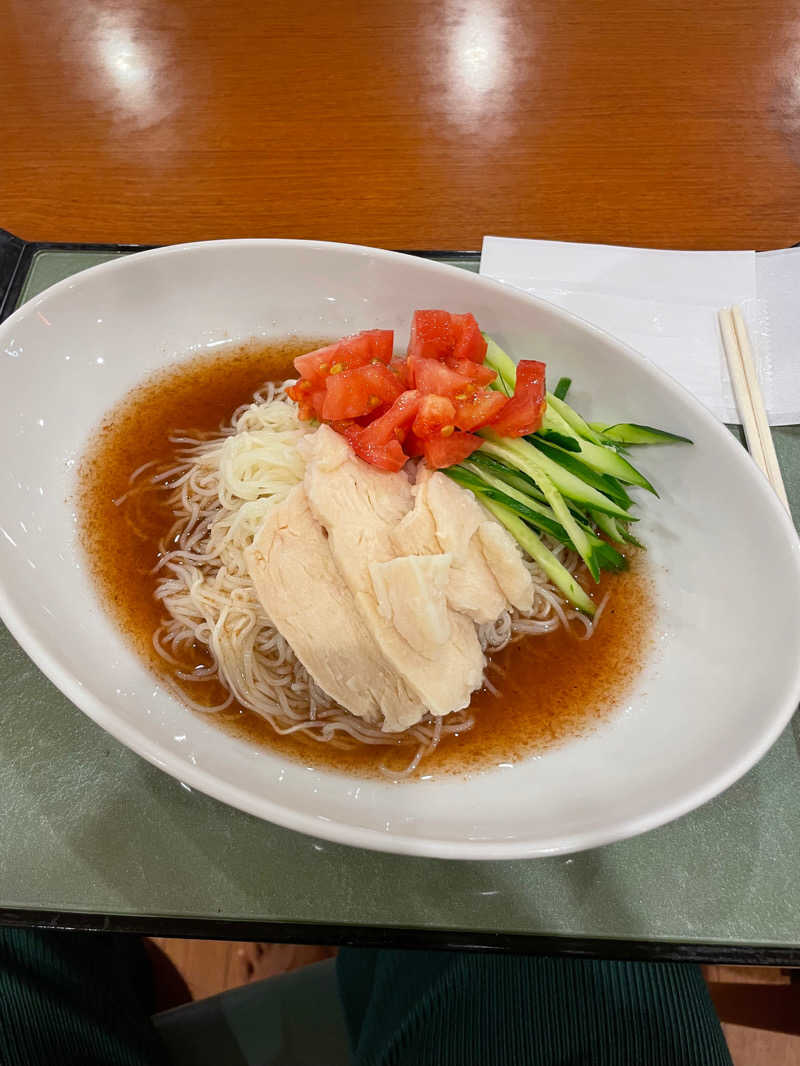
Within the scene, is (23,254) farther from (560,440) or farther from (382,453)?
(560,440)

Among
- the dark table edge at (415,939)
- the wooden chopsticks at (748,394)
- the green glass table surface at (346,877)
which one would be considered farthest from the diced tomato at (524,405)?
the dark table edge at (415,939)

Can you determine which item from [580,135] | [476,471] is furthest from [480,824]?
[580,135]

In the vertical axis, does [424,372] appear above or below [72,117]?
below

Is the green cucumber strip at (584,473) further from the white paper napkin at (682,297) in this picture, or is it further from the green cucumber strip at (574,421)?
the white paper napkin at (682,297)

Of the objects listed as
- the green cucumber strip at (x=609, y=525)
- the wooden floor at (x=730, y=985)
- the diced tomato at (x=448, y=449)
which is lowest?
the wooden floor at (x=730, y=985)

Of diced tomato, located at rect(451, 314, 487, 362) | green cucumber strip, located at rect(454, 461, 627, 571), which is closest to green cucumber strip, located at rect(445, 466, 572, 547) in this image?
green cucumber strip, located at rect(454, 461, 627, 571)

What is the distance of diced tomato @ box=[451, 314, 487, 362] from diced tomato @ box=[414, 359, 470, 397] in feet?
0.35

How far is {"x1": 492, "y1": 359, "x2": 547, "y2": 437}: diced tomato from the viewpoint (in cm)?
206

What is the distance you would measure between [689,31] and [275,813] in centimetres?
392

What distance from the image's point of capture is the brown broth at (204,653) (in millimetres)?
1900

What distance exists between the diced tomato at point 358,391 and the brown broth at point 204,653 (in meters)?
0.58

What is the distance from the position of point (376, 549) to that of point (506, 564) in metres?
0.34

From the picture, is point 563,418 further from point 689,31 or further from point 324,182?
point 689,31

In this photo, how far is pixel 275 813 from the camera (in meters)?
1.49
